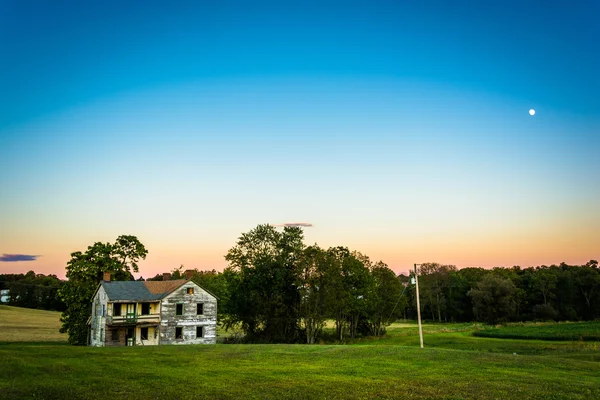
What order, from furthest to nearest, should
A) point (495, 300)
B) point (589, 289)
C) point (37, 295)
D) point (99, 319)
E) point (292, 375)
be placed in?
point (37, 295) < point (589, 289) < point (495, 300) < point (99, 319) < point (292, 375)

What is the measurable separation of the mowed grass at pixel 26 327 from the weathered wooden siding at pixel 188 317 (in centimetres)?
2100

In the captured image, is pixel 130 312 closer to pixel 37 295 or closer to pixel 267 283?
pixel 267 283

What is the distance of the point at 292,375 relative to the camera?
2472 cm

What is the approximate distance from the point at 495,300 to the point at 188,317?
8055 centimetres

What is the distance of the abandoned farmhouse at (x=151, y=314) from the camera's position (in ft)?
186

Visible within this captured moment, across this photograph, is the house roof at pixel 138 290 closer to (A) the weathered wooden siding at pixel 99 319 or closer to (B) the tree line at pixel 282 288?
(A) the weathered wooden siding at pixel 99 319

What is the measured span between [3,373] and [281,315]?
45.3 m

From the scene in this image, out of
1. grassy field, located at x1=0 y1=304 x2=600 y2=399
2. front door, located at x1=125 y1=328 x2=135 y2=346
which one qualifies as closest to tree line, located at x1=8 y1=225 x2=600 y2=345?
front door, located at x1=125 y1=328 x2=135 y2=346

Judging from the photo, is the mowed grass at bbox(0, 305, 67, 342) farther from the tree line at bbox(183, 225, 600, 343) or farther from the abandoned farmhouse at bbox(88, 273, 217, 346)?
the tree line at bbox(183, 225, 600, 343)

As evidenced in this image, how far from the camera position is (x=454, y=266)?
179m

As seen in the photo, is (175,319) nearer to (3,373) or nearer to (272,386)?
(3,373)

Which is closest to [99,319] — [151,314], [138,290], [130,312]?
[130,312]

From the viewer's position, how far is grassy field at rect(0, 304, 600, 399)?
63.5 feet

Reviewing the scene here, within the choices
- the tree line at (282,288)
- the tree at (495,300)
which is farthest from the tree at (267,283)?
the tree at (495,300)
